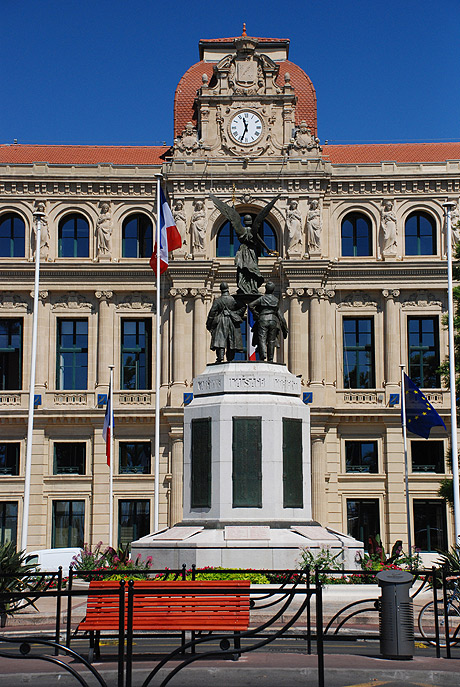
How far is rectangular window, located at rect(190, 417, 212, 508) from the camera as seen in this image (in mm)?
23547

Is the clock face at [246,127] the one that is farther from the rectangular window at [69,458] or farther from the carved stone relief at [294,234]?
the rectangular window at [69,458]

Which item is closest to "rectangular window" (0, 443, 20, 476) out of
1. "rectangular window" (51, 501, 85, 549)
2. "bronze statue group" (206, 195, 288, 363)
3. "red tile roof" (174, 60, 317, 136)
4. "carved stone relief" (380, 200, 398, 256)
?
"rectangular window" (51, 501, 85, 549)

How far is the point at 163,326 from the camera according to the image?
51875 millimetres

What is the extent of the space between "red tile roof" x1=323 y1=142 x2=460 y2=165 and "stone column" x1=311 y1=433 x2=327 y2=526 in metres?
17.7

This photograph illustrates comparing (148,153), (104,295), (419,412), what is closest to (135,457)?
(104,295)

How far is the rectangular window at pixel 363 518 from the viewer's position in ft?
164

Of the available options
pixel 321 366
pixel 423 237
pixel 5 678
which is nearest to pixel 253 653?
pixel 5 678

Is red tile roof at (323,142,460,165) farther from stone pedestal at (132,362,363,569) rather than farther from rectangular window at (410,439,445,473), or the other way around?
stone pedestal at (132,362,363,569)

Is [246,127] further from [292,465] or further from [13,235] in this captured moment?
[292,465]

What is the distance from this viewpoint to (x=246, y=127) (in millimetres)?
52844

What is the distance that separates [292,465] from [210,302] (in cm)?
2895

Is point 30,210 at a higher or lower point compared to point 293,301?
higher

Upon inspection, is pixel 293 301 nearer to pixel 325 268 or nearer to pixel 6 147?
pixel 325 268

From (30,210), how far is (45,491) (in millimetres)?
15819
